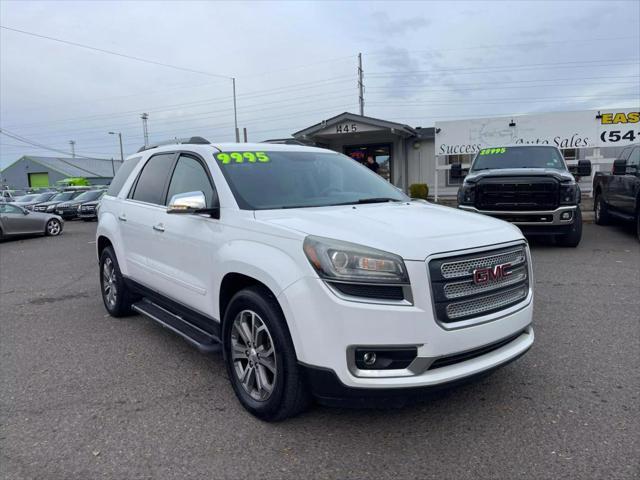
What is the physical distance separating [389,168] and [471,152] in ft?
16.1

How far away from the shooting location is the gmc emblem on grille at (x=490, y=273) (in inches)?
116

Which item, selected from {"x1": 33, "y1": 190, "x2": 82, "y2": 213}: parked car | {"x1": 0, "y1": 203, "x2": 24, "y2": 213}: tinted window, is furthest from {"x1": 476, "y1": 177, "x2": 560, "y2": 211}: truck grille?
{"x1": 33, "y1": 190, "x2": 82, "y2": 213}: parked car

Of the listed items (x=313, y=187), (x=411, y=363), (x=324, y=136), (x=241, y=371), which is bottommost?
(x=241, y=371)

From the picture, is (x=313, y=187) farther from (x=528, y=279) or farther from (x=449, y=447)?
(x=449, y=447)

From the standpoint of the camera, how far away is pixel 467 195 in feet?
30.9

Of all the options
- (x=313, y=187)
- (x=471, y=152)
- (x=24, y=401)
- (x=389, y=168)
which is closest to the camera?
(x=24, y=401)

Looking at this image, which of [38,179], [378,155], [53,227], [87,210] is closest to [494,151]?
[378,155]

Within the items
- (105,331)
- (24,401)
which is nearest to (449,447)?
(24,401)

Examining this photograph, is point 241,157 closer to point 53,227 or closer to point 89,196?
point 53,227

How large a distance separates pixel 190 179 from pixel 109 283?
2358 millimetres

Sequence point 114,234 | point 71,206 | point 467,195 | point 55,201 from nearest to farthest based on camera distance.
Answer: point 114,234, point 467,195, point 71,206, point 55,201

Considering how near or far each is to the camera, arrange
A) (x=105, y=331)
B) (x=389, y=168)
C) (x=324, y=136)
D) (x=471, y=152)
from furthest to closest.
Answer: (x=389, y=168) < (x=324, y=136) < (x=471, y=152) < (x=105, y=331)

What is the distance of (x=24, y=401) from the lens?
364cm

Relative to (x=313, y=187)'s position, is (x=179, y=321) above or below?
below
